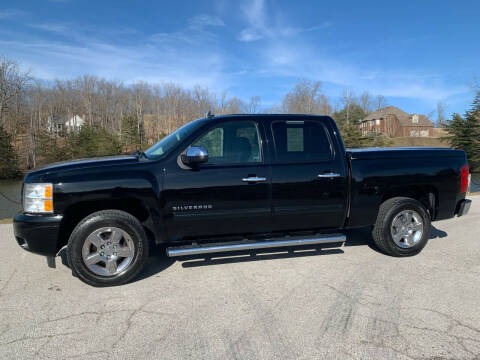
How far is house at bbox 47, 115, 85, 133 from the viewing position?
5916 centimetres

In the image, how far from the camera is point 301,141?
14.3 ft

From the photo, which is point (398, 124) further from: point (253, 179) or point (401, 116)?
point (253, 179)

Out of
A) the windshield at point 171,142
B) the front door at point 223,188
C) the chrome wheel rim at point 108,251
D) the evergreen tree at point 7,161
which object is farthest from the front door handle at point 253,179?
the evergreen tree at point 7,161

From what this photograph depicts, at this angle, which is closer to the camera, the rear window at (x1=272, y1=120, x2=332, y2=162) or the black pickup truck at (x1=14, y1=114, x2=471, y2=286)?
the black pickup truck at (x1=14, y1=114, x2=471, y2=286)

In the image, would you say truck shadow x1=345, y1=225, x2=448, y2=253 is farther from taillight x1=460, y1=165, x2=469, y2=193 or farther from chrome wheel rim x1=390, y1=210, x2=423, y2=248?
taillight x1=460, y1=165, x2=469, y2=193

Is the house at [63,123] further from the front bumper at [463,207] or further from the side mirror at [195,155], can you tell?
the front bumper at [463,207]

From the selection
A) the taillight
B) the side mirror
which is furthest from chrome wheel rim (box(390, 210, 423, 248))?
the side mirror

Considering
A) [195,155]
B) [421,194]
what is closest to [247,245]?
[195,155]

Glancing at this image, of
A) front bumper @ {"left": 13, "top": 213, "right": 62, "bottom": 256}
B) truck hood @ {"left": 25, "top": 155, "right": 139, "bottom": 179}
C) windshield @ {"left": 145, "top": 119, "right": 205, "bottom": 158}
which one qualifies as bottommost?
front bumper @ {"left": 13, "top": 213, "right": 62, "bottom": 256}

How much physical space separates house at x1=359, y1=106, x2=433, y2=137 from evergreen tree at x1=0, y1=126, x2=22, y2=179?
7268 centimetres

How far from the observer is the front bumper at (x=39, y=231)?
352 cm

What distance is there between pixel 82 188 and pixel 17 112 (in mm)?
62693

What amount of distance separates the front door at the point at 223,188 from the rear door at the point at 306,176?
0.59 feet

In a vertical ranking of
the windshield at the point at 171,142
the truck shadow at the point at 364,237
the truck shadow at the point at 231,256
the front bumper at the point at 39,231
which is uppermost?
the windshield at the point at 171,142
